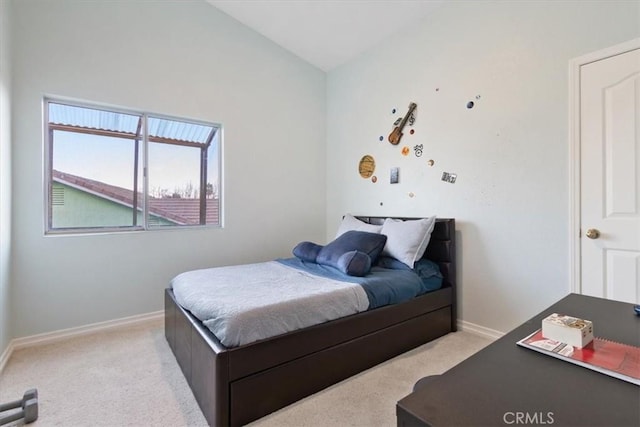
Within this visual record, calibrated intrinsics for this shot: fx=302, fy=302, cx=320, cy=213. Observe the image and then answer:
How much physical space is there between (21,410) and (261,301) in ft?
4.39

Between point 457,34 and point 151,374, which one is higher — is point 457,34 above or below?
above

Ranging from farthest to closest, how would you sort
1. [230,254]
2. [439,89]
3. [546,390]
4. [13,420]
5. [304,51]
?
[304,51], [230,254], [439,89], [13,420], [546,390]

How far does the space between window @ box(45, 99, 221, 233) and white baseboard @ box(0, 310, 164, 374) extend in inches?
33.6

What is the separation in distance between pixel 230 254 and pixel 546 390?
3158 mm

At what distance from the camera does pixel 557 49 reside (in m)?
2.16

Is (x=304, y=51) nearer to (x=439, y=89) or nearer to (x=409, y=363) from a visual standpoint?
(x=439, y=89)

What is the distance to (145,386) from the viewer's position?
6.17 ft

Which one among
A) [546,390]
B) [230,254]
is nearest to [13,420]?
[230,254]

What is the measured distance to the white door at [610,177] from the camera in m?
1.85

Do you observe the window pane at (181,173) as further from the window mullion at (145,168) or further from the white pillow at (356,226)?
the white pillow at (356,226)

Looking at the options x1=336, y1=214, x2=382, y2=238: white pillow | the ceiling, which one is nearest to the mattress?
x1=336, y1=214, x2=382, y2=238: white pillow

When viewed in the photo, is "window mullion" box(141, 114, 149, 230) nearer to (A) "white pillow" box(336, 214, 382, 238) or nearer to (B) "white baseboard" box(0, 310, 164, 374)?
(B) "white baseboard" box(0, 310, 164, 374)

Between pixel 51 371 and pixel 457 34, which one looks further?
pixel 457 34

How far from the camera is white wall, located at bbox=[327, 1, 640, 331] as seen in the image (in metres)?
2.15
